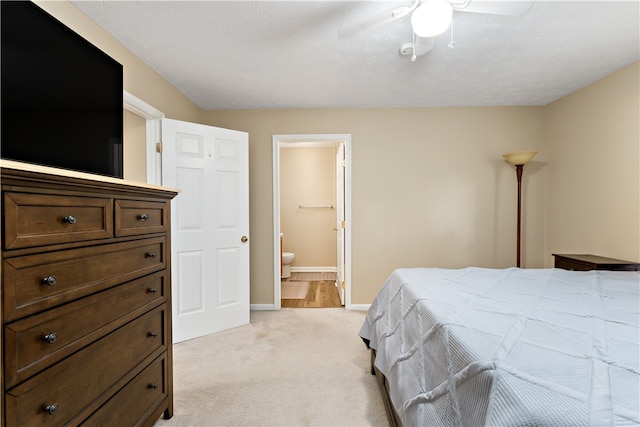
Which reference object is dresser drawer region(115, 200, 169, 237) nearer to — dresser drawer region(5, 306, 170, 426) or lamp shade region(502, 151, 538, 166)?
dresser drawer region(5, 306, 170, 426)

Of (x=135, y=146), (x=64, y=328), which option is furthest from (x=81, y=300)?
(x=135, y=146)

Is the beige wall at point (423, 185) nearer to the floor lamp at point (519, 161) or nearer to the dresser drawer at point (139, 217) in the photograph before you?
the floor lamp at point (519, 161)

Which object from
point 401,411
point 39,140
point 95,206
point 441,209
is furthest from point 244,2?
point 441,209

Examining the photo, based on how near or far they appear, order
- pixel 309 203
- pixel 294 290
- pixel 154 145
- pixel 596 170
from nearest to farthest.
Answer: pixel 154 145 < pixel 596 170 < pixel 294 290 < pixel 309 203

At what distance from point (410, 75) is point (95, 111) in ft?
7.97

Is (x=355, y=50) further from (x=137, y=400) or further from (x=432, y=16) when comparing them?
(x=137, y=400)

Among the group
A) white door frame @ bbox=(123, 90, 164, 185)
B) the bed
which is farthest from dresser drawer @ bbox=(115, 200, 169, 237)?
the bed

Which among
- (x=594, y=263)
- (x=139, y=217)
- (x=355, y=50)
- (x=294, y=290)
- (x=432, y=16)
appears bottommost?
(x=294, y=290)

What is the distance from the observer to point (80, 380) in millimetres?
1046

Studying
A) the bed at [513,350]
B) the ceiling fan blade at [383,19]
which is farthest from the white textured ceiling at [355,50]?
the bed at [513,350]

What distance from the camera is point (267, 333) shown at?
284 cm

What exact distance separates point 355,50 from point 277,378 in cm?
252

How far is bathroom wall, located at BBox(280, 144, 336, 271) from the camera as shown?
5645 millimetres

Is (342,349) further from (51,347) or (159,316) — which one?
(51,347)
